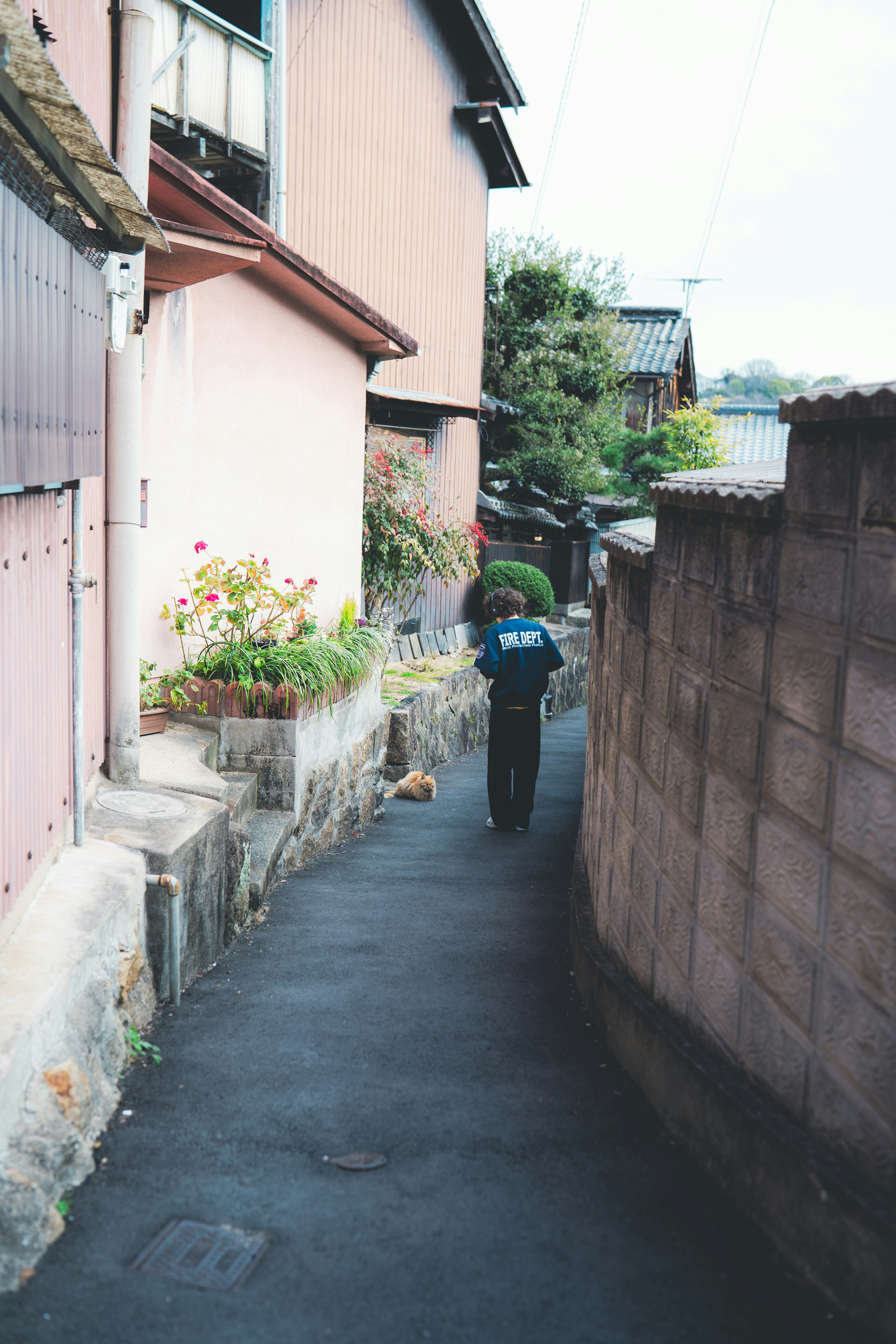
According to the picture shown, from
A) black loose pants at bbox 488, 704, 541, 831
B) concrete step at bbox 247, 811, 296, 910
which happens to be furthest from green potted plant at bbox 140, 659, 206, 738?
black loose pants at bbox 488, 704, 541, 831

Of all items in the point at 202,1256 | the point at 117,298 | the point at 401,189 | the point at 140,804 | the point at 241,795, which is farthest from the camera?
the point at 401,189

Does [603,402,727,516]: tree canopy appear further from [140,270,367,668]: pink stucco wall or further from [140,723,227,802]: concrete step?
[140,723,227,802]: concrete step

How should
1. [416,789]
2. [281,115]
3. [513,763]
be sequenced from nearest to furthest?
[513,763]
[416,789]
[281,115]

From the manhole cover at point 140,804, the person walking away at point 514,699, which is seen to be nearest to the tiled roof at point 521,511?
the person walking away at point 514,699

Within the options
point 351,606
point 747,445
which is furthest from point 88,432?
Answer: point 747,445

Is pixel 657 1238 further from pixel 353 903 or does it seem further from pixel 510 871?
pixel 510 871

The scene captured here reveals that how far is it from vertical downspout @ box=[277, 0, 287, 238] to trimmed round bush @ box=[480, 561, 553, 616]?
7.02m

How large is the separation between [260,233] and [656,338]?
25.4m

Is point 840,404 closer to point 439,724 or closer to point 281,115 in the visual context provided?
point 281,115

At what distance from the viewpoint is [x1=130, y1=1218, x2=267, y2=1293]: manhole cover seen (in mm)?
2721

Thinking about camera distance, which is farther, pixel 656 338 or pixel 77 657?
pixel 656 338

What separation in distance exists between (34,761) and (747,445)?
3644 cm

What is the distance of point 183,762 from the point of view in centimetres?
652

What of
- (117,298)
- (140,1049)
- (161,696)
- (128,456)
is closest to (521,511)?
(161,696)
